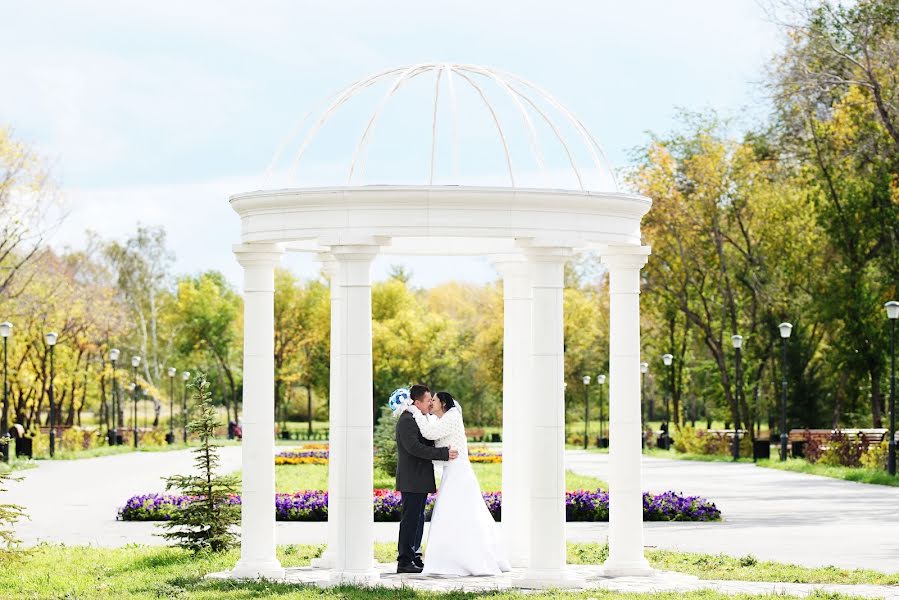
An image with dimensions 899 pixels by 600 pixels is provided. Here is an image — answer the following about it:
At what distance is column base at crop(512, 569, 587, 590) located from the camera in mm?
12860

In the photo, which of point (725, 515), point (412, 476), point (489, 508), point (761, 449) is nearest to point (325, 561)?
point (412, 476)

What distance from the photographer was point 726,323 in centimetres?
6044

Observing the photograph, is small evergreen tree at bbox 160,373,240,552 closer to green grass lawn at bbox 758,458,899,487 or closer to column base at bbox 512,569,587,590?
column base at bbox 512,569,587,590

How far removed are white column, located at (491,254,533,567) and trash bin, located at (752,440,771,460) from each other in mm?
27968

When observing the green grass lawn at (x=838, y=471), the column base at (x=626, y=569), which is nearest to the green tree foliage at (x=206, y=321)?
the green grass lawn at (x=838, y=471)

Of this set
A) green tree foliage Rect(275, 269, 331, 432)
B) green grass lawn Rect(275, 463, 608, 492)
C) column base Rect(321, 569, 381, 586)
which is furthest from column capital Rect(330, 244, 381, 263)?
green tree foliage Rect(275, 269, 331, 432)

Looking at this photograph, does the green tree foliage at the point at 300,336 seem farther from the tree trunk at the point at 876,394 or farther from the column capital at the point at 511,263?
the column capital at the point at 511,263

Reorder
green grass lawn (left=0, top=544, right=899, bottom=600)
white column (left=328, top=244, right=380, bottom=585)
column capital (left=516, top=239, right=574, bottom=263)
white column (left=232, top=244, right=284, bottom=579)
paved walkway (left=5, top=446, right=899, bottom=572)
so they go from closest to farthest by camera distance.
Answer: green grass lawn (left=0, top=544, right=899, bottom=600) → white column (left=328, top=244, right=380, bottom=585) → column capital (left=516, top=239, right=574, bottom=263) → white column (left=232, top=244, right=284, bottom=579) → paved walkway (left=5, top=446, right=899, bottom=572)

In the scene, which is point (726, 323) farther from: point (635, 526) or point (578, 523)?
point (635, 526)

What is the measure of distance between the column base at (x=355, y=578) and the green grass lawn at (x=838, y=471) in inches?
751

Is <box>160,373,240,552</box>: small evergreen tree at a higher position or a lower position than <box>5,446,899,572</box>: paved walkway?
higher

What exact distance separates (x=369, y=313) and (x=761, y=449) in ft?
104

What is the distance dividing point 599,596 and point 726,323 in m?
49.4

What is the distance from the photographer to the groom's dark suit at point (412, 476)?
14.0m
